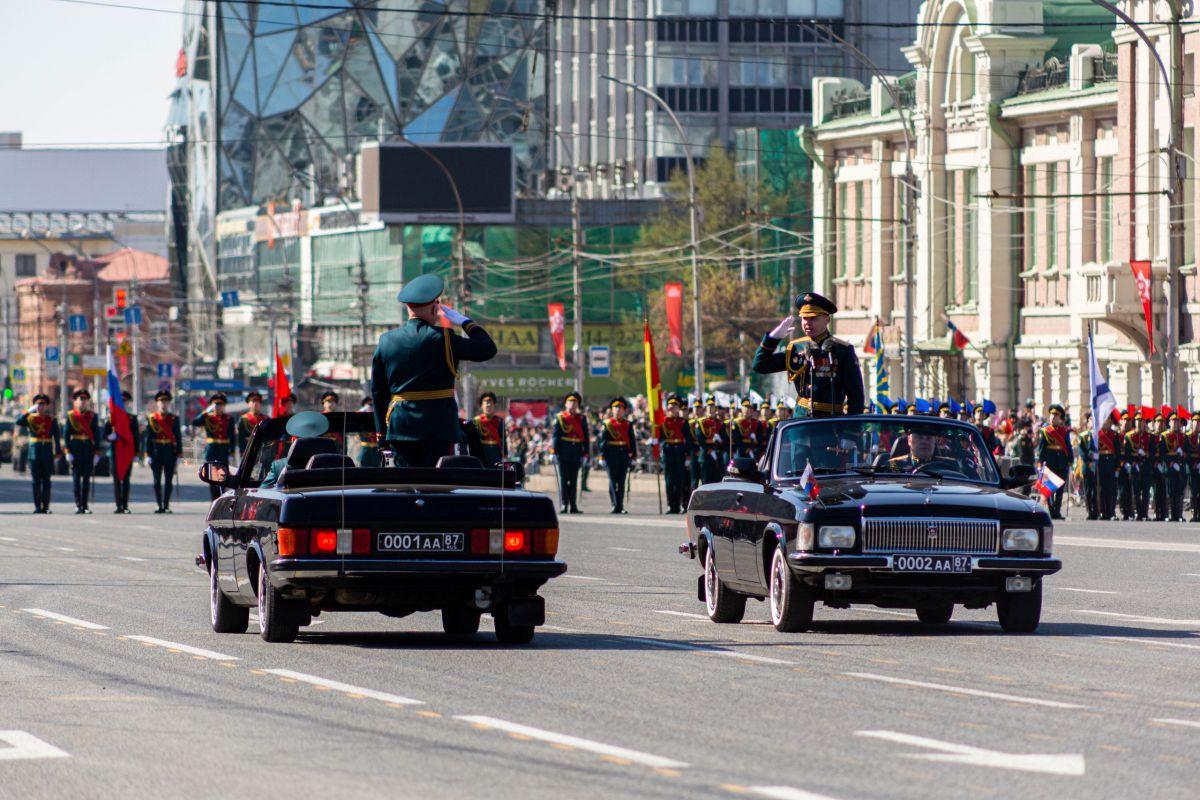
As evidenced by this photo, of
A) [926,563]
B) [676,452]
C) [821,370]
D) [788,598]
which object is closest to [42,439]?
[676,452]

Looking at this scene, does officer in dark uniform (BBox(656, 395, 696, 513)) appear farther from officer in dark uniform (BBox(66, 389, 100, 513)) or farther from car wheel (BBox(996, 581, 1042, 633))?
car wheel (BBox(996, 581, 1042, 633))

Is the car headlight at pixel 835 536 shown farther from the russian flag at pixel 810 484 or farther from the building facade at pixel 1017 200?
the building facade at pixel 1017 200

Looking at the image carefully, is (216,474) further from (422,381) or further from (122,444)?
(122,444)

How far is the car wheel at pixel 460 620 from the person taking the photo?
1555cm

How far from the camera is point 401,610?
14.7 m

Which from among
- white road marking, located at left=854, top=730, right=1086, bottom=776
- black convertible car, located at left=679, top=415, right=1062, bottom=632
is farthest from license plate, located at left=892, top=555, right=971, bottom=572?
white road marking, located at left=854, top=730, right=1086, bottom=776

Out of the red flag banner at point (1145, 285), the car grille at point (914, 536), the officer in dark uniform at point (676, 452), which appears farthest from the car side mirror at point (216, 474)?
the red flag banner at point (1145, 285)

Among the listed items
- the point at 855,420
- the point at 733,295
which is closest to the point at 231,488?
the point at 855,420

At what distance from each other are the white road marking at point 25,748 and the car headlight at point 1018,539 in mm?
6730

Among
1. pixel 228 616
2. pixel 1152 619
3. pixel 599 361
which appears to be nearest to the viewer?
pixel 228 616

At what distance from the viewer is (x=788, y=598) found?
50.9ft

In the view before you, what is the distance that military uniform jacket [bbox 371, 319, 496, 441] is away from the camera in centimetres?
1587

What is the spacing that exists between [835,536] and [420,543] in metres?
2.53

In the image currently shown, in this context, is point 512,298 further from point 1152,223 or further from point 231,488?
point 231,488
